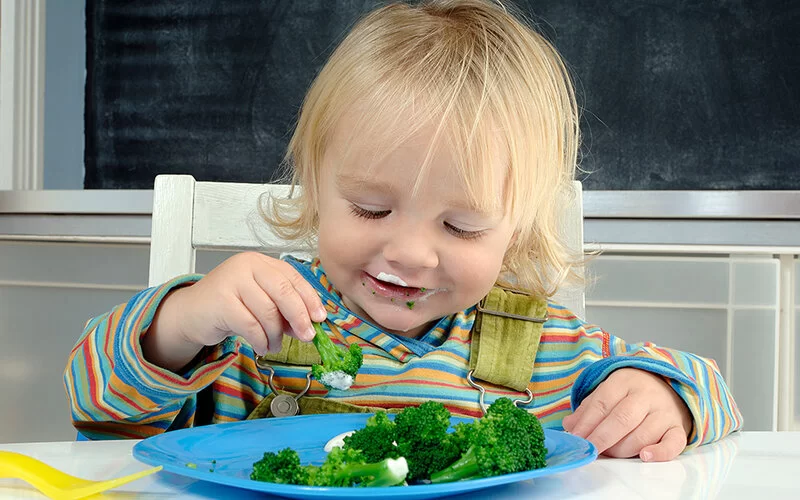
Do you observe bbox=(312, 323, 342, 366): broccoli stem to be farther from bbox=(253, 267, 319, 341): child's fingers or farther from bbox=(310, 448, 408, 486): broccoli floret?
bbox=(310, 448, 408, 486): broccoli floret

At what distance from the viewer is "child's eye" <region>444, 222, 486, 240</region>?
2.84ft

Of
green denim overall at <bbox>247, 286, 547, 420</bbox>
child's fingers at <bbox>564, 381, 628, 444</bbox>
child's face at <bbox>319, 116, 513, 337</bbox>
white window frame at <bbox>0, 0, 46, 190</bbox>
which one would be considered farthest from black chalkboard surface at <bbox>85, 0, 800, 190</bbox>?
child's fingers at <bbox>564, 381, 628, 444</bbox>

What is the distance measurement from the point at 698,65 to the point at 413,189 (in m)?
1.92

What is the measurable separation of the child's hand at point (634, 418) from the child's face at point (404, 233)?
191 mm

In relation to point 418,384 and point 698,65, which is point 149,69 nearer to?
point 698,65

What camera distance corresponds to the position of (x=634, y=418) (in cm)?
72

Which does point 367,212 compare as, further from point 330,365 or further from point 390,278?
point 330,365

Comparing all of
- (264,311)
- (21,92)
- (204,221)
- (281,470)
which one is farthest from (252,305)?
→ (21,92)

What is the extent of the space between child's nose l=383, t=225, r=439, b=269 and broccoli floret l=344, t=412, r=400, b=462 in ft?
0.92

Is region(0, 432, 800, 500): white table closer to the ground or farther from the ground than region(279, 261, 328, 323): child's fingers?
closer to the ground

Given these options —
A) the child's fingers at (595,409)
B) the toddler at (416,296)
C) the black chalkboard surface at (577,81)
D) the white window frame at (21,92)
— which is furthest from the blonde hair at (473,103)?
the white window frame at (21,92)

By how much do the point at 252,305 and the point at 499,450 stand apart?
0.27m

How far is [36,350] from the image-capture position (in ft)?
7.32

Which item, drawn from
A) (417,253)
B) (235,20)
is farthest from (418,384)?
(235,20)
